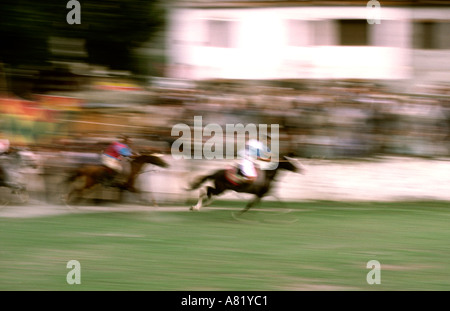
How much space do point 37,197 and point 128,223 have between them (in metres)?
2.59

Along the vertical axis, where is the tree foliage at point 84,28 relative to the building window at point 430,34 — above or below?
below

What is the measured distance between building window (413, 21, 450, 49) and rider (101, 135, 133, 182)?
15875 millimetres

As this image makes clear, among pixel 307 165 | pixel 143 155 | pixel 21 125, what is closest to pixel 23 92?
pixel 21 125

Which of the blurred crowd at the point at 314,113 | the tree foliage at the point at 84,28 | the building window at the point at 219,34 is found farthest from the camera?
the building window at the point at 219,34

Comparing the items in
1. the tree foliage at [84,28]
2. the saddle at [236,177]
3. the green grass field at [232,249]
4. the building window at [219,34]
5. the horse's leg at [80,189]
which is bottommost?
the green grass field at [232,249]

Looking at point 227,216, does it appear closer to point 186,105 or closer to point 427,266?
point 186,105

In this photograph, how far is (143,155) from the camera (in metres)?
14.1

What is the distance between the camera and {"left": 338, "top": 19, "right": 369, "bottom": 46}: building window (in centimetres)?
2756

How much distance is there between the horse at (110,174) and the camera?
555 inches

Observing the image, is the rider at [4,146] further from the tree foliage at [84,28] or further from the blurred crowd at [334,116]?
the tree foliage at [84,28]

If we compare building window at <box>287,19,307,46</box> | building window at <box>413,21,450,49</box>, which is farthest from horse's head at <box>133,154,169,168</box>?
building window at <box>413,21,450,49</box>

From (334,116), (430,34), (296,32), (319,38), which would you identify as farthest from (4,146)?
(430,34)

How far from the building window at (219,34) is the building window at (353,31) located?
366cm

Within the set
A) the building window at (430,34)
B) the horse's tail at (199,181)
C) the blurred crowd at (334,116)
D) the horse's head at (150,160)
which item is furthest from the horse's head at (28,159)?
the building window at (430,34)
